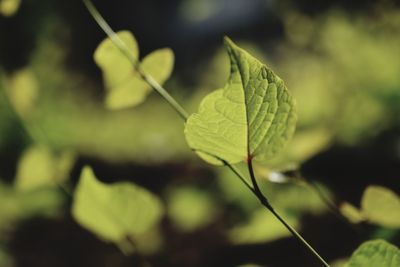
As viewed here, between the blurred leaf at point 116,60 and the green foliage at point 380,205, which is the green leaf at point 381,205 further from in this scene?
the blurred leaf at point 116,60

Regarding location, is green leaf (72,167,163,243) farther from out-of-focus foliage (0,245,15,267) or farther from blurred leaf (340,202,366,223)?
out-of-focus foliage (0,245,15,267)

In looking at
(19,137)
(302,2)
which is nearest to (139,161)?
(19,137)

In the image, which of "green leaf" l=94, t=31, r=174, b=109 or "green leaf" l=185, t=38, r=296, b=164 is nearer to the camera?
"green leaf" l=185, t=38, r=296, b=164

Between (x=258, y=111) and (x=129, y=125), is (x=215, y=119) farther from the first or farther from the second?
(x=129, y=125)

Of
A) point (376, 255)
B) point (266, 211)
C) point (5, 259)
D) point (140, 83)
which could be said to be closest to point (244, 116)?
point (376, 255)

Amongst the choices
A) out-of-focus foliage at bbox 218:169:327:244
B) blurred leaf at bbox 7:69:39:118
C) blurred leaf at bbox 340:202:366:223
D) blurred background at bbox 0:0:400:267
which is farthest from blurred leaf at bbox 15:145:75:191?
blurred leaf at bbox 340:202:366:223

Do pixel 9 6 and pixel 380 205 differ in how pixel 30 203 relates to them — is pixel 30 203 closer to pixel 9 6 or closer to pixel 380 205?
pixel 9 6
